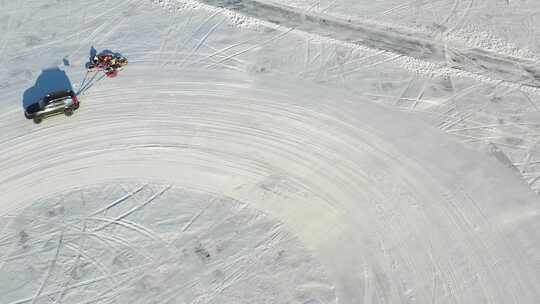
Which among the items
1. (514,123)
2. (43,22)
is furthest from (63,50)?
(514,123)

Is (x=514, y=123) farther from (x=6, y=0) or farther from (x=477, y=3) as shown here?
(x=6, y=0)

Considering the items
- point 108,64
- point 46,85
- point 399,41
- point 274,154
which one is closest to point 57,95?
point 46,85

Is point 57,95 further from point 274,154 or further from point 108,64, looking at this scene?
point 274,154

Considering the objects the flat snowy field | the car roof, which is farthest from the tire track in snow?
the car roof

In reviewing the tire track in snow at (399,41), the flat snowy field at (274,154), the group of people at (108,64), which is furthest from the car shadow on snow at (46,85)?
the tire track in snow at (399,41)

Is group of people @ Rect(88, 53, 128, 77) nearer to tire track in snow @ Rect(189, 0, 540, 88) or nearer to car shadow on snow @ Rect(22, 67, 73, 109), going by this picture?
car shadow on snow @ Rect(22, 67, 73, 109)

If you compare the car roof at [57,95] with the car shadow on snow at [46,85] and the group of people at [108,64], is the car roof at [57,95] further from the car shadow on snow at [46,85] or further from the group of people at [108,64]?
the group of people at [108,64]
